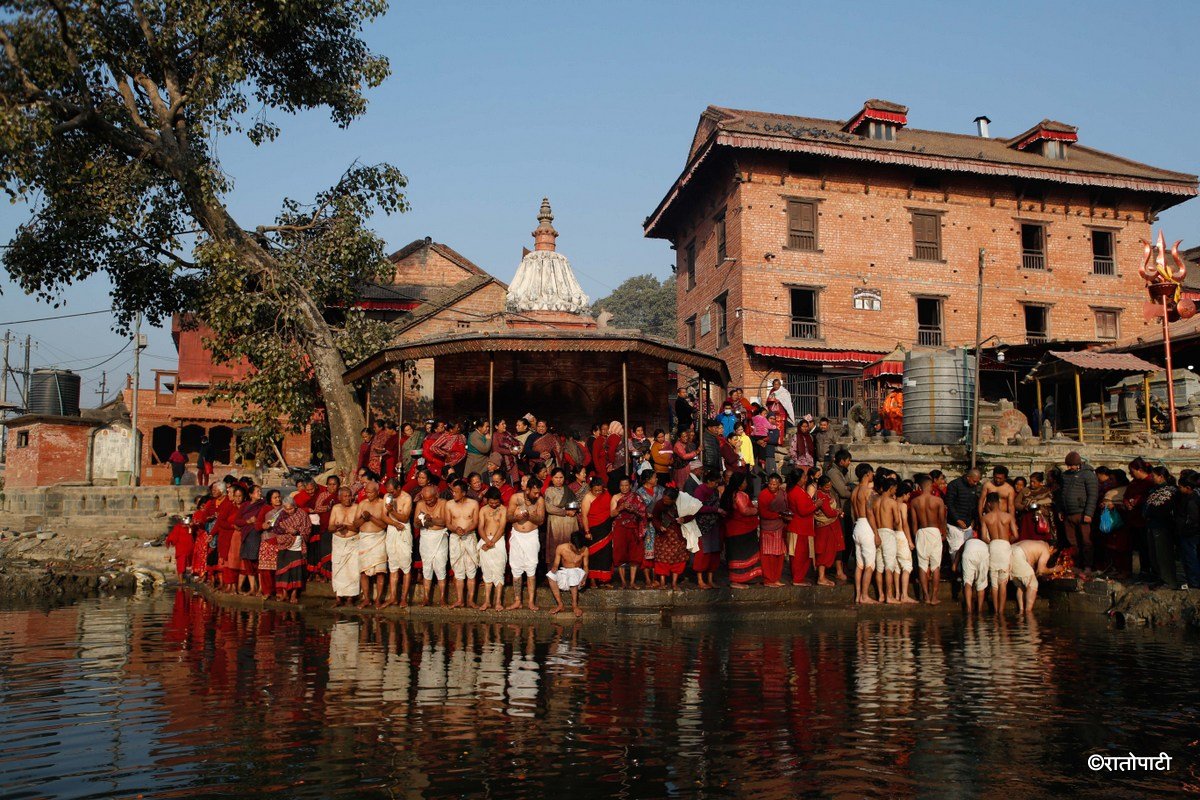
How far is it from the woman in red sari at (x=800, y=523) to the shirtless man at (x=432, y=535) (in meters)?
4.53

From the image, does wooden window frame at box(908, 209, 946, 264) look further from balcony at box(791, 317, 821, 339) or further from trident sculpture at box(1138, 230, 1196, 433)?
trident sculpture at box(1138, 230, 1196, 433)

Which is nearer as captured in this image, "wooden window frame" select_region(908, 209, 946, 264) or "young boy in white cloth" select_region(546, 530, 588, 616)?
"young boy in white cloth" select_region(546, 530, 588, 616)

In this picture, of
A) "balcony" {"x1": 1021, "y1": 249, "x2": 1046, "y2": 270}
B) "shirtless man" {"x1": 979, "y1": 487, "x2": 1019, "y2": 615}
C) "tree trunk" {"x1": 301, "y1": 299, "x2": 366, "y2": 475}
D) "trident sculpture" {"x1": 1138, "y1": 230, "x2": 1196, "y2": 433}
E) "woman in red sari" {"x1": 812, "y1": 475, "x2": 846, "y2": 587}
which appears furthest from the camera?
"balcony" {"x1": 1021, "y1": 249, "x2": 1046, "y2": 270}

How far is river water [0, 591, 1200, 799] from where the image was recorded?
5156mm

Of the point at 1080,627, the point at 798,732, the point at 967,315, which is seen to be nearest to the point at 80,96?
the point at 798,732

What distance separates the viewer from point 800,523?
1191cm

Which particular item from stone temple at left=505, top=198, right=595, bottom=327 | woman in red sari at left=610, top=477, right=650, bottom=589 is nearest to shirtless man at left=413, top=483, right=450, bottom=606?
woman in red sari at left=610, top=477, right=650, bottom=589

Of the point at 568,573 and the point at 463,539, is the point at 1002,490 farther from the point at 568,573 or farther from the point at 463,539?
the point at 463,539

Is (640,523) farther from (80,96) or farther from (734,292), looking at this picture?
(734,292)

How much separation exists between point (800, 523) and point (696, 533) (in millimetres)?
1428

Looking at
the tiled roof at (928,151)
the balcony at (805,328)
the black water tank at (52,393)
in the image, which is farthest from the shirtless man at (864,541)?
the black water tank at (52,393)

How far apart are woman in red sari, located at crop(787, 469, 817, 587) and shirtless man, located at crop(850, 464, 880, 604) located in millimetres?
610

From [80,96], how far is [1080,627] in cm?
1912

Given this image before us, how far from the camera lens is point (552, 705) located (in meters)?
6.87
